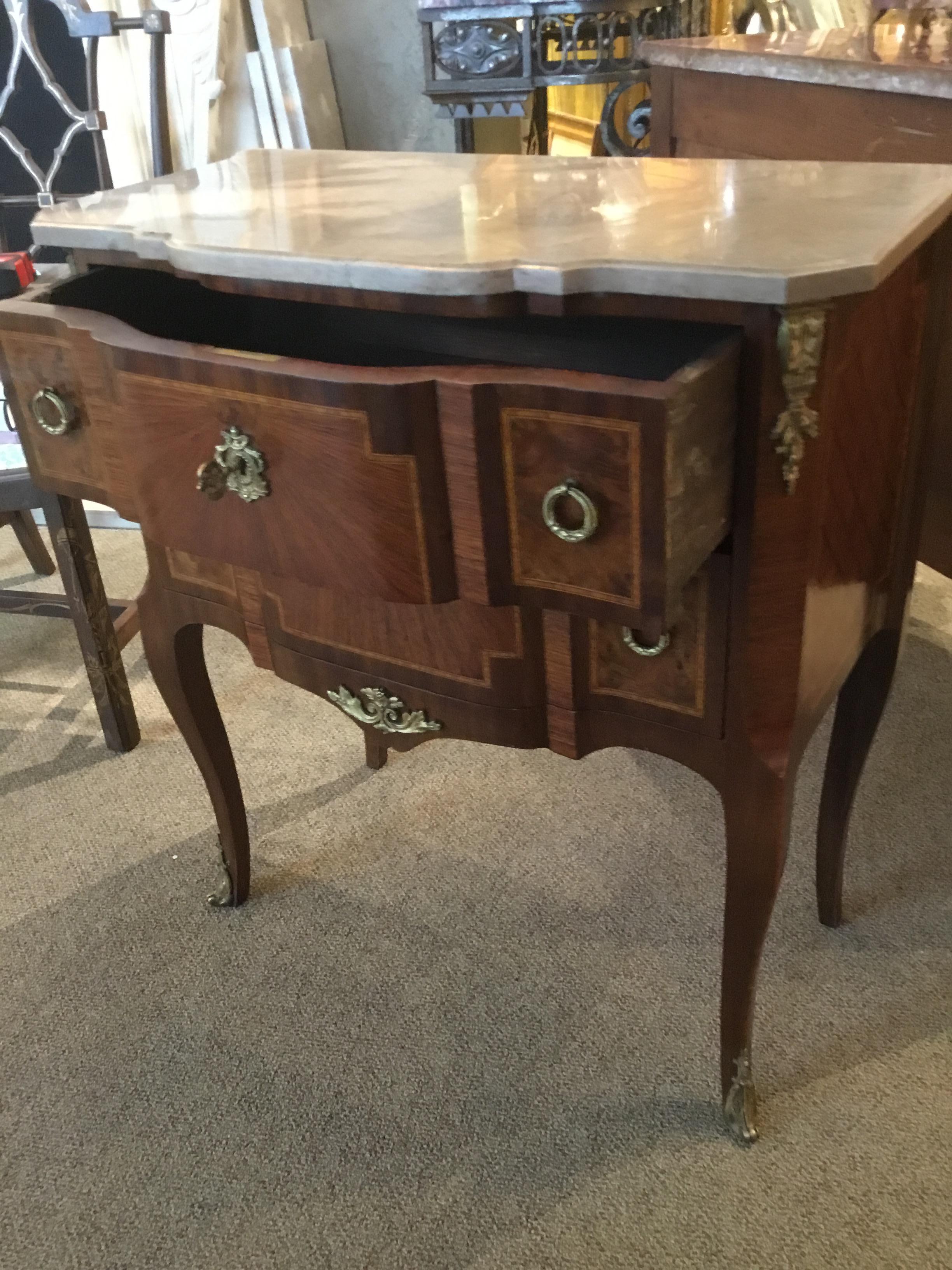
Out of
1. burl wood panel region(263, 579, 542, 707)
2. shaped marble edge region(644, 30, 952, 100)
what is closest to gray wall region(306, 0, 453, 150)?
shaped marble edge region(644, 30, 952, 100)

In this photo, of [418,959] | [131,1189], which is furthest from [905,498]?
[131,1189]

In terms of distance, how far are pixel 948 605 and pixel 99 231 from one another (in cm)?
151

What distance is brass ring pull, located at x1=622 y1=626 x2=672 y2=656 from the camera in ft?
2.59

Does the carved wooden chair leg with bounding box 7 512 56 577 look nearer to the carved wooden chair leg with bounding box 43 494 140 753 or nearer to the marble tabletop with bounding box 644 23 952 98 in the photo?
the carved wooden chair leg with bounding box 43 494 140 753

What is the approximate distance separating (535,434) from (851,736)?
63cm

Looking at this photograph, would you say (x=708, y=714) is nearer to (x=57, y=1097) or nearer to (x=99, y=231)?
(x=99, y=231)

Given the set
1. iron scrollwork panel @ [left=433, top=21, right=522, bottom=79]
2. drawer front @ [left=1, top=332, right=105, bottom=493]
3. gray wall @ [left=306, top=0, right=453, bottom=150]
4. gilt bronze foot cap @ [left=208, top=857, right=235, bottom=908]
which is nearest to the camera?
drawer front @ [left=1, top=332, right=105, bottom=493]

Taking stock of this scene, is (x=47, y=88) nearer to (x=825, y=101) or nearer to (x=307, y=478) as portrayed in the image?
(x=825, y=101)

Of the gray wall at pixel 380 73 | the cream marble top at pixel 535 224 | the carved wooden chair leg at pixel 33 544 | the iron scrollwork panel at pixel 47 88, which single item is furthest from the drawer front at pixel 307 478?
the gray wall at pixel 380 73

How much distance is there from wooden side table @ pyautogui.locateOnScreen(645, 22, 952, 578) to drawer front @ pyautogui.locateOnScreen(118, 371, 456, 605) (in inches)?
29.7

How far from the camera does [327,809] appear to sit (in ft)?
4.78

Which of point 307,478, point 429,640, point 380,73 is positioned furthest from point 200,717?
point 380,73

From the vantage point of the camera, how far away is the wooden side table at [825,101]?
1109 millimetres

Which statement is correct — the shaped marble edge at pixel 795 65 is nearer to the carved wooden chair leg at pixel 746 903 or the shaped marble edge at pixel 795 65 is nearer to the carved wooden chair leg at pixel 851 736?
the carved wooden chair leg at pixel 851 736
